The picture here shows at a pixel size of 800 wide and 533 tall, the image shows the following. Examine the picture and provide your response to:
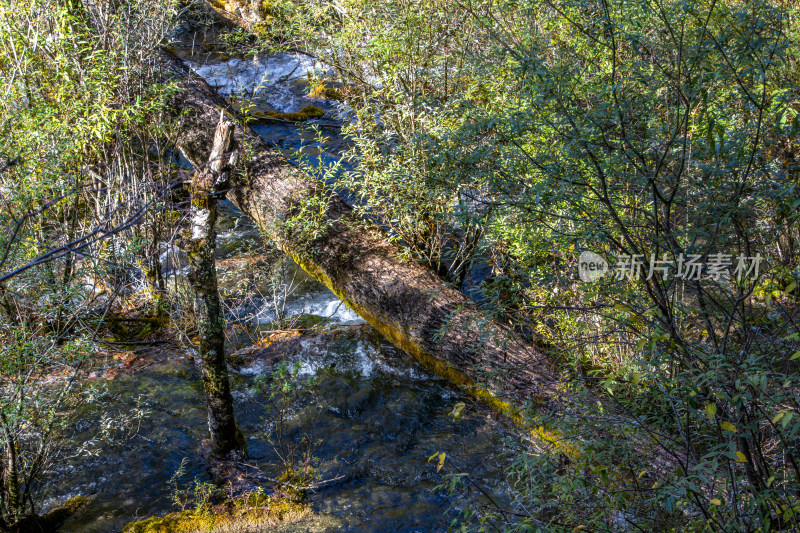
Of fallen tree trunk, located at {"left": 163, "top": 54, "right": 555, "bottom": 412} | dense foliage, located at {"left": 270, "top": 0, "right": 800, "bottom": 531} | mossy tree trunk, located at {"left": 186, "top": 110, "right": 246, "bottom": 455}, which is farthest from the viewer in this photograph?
fallen tree trunk, located at {"left": 163, "top": 54, "right": 555, "bottom": 412}

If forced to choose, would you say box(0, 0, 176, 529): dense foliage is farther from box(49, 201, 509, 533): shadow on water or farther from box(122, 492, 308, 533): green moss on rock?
box(122, 492, 308, 533): green moss on rock

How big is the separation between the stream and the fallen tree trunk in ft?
1.40

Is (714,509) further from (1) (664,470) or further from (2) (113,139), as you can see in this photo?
(2) (113,139)

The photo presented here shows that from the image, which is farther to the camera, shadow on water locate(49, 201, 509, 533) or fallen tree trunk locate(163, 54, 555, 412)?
fallen tree trunk locate(163, 54, 555, 412)

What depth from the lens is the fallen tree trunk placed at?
4598 mm

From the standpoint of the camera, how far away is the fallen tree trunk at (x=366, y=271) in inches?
181

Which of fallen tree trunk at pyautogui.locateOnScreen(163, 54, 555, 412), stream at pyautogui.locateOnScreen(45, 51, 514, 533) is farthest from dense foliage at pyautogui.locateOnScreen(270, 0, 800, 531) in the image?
fallen tree trunk at pyautogui.locateOnScreen(163, 54, 555, 412)

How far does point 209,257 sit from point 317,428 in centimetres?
193

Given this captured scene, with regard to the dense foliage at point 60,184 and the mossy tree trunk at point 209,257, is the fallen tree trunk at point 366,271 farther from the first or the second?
the mossy tree trunk at point 209,257

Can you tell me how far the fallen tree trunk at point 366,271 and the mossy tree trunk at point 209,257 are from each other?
5.71ft

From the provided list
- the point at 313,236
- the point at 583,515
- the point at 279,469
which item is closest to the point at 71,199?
the point at 313,236

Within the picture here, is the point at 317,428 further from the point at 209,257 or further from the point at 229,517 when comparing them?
the point at 209,257

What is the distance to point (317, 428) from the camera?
189 inches

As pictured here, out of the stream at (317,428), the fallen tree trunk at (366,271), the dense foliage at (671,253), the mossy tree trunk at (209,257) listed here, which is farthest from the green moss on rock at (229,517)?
the fallen tree trunk at (366,271)
